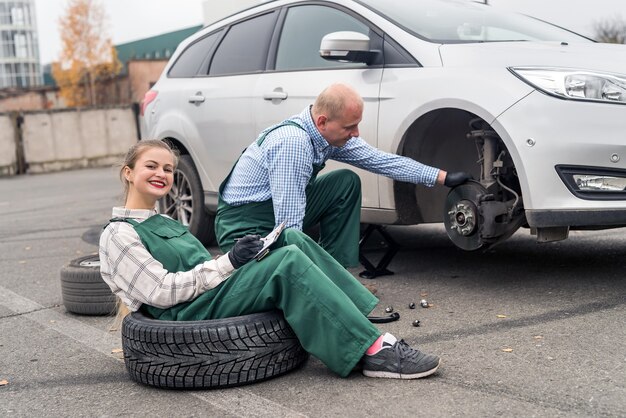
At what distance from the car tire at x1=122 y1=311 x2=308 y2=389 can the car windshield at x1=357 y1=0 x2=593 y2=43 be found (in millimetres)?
2233

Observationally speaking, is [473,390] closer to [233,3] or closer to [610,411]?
[610,411]

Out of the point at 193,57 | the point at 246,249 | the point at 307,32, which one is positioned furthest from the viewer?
the point at 193,57

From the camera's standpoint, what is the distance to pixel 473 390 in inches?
121

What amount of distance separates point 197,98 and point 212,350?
3313 millimetres

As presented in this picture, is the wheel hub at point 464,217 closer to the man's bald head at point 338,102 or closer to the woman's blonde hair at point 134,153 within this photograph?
the man's bald head at point 338,102

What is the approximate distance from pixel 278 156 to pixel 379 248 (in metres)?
2.45

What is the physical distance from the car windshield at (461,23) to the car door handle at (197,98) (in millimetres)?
1595

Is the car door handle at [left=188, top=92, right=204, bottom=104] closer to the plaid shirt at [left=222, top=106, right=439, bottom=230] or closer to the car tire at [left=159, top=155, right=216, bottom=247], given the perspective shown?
the car tire at [left=159, top=155, right=216, bottom=247]

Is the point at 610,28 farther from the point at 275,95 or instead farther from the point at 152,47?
the point at 152,47

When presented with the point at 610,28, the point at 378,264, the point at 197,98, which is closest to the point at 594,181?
the point at 378,264

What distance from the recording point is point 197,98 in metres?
6.22

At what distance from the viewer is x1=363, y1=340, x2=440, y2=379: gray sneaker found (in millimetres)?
3246

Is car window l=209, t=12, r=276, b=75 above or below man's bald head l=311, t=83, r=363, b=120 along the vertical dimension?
above

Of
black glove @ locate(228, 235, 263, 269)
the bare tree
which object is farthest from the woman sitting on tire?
the bare tree
